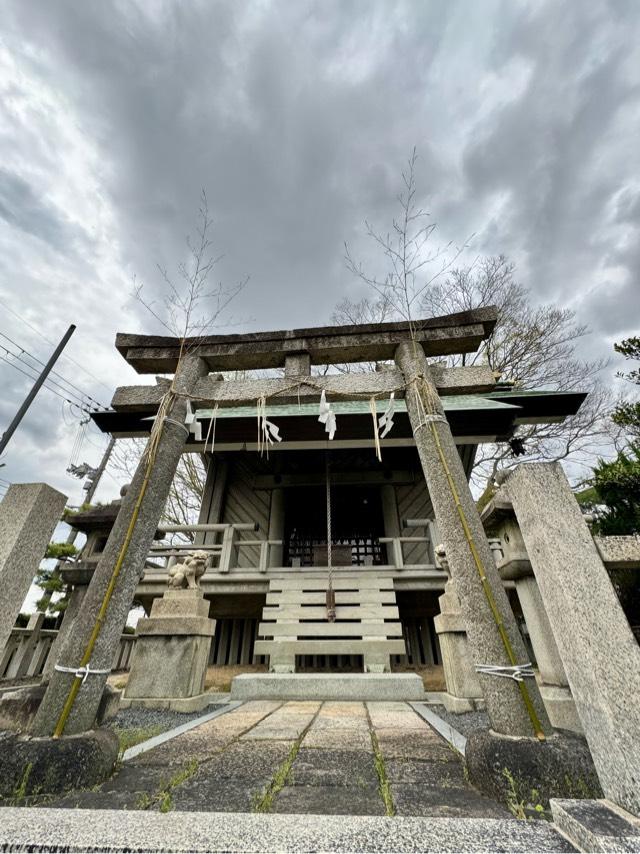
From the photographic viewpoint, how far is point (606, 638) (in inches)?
64.6

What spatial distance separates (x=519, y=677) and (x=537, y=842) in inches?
34.8

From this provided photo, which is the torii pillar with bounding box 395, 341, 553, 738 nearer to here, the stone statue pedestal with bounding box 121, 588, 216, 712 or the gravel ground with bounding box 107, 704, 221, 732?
the gravel ground with bounding box 107, 704, 221, 732

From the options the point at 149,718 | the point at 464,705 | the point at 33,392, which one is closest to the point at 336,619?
the point at 464,705

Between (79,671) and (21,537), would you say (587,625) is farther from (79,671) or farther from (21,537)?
(21,537)

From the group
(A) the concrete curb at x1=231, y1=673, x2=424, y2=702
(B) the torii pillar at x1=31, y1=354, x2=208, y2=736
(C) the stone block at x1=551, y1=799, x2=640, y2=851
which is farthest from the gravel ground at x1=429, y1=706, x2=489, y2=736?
(B) the torii pillar at x1=31, y1=354, x2=208, y2=736

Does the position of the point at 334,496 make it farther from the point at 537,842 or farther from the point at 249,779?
the point at 537,842

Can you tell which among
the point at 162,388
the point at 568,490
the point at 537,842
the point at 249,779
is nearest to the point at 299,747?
the point at 249,779

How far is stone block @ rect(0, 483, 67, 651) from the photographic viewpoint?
2268 millimetres

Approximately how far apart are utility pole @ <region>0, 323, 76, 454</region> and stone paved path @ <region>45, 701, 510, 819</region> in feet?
29.3

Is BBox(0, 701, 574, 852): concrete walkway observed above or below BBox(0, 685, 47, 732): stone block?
below

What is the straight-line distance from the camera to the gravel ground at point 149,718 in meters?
3.32

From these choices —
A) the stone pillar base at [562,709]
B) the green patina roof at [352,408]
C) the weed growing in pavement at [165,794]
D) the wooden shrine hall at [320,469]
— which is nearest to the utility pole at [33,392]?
the wooden shrine hall at [320,469]

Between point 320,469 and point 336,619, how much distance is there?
3.98m

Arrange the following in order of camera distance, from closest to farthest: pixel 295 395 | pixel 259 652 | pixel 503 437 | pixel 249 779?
1. pixel 249 779
2. pixel 295 395
3. pixel 259 652
4. pixel 503 437
